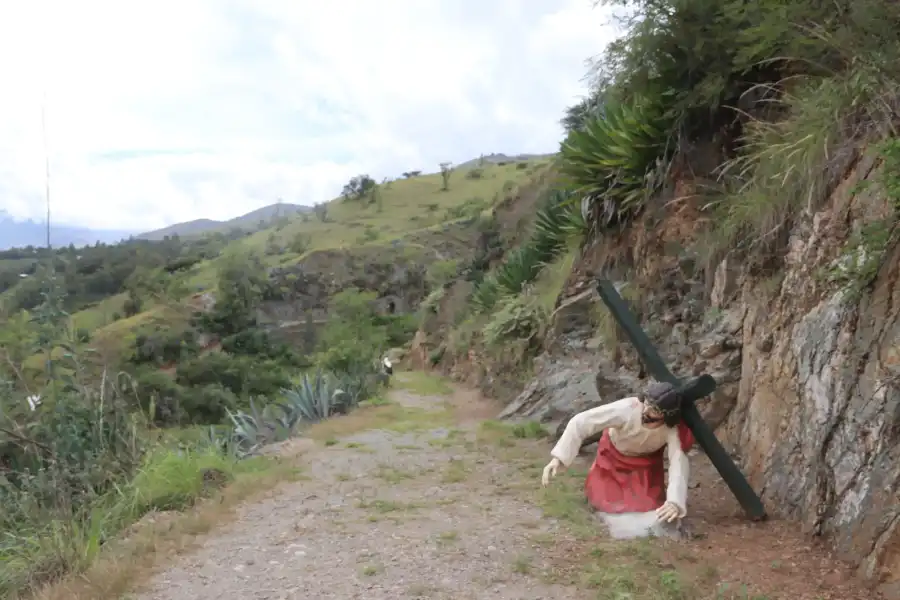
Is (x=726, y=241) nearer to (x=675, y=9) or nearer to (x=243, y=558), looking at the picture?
(x=675, y=9)

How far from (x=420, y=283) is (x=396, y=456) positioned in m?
36.0

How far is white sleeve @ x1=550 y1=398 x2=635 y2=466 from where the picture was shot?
4.90m

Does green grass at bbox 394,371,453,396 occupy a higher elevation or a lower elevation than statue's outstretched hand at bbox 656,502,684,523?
lower

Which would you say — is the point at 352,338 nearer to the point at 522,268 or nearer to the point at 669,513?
the point at 522,268

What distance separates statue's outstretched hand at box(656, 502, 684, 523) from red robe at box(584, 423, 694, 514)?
0.35 meters

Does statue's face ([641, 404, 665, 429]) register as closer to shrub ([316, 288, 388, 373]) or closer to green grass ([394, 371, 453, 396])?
green grass ([394, 371, 453, 396])

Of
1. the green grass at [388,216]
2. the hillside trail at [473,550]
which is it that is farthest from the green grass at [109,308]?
the hillside trail at [473,550]

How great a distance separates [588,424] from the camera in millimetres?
4965

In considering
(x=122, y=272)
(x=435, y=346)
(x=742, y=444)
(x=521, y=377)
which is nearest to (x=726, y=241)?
(x=742, y=444)

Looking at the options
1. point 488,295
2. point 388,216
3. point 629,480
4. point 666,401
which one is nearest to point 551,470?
point 629,480

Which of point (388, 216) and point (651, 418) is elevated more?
point (388, 216)

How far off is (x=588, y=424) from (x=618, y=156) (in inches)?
186

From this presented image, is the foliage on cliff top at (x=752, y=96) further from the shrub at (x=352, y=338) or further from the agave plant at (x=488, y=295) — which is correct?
the shrub at (x=352, y=338)

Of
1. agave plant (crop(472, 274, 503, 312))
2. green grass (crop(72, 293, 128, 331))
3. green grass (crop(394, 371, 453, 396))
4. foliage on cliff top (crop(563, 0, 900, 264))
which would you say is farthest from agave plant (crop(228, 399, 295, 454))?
green grass (crop(72, 293, 128, 331))
